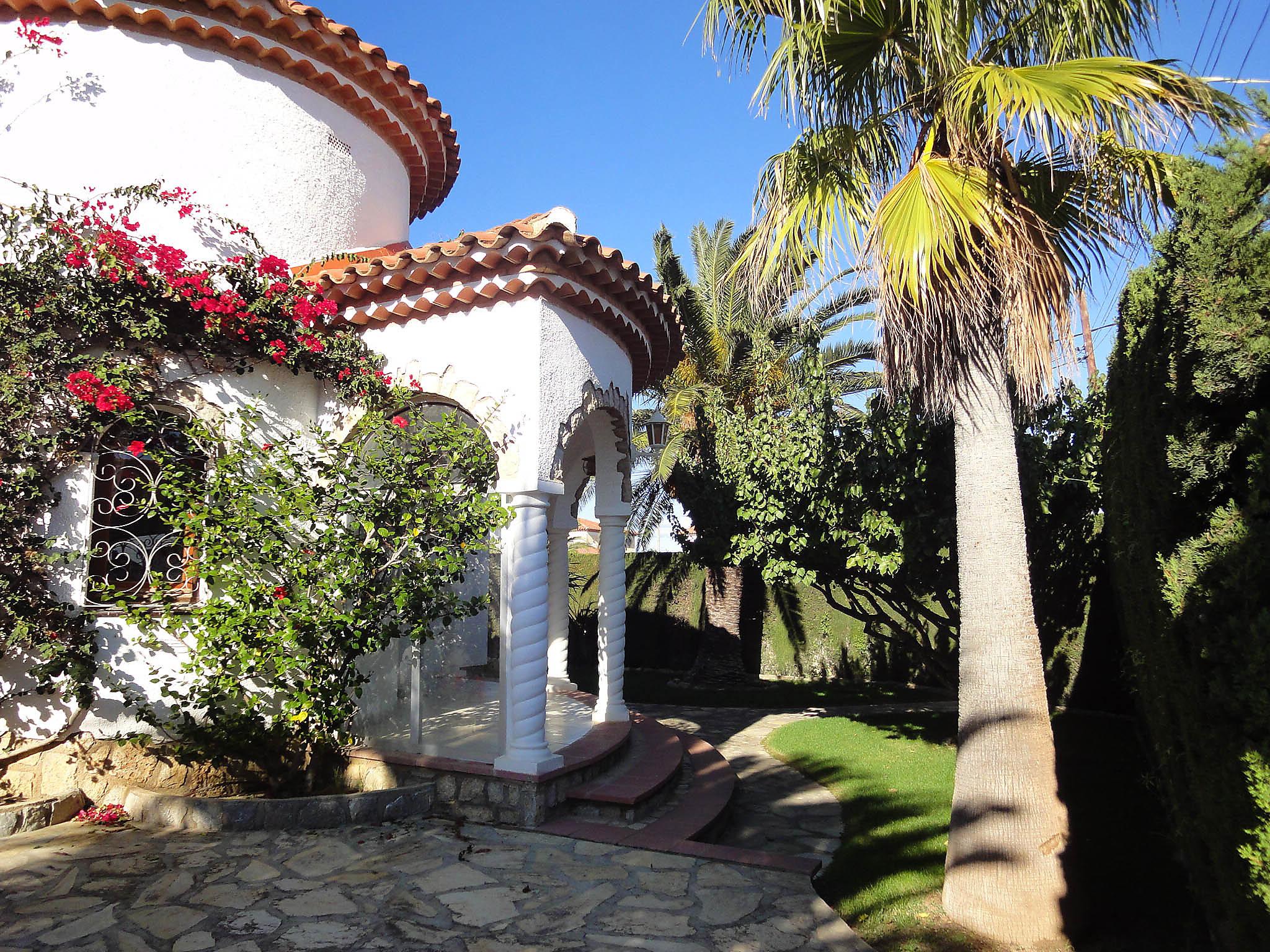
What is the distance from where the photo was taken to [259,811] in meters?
5.55

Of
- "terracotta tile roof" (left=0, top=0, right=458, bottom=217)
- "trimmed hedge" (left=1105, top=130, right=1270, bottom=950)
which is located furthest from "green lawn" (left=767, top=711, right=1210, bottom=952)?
"terracotta tile roof" (left=0, top=0, right=458, bottom=217)

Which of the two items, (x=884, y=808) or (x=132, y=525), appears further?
(x=884, y=808)

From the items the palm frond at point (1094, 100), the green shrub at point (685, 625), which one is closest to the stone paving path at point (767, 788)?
the green shrub at point (685, 625)

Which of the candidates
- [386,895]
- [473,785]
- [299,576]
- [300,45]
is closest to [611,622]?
[473,785]

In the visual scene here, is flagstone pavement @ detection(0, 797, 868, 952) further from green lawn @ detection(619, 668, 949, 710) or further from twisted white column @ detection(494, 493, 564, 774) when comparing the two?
green lawn @ detection(619, 668, 949, 710)

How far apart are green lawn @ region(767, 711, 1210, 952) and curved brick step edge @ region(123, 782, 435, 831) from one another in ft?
10.6

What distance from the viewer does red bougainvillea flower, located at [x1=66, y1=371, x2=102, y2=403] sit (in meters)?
5.75

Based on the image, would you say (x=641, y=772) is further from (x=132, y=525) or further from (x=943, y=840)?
(x=132, y=525)

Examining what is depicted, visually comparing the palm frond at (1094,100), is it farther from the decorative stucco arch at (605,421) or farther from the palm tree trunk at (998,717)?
the decorative stucco arch at (605,421)

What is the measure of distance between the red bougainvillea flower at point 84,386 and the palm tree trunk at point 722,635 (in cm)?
1159

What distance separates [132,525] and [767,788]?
21.0 feet

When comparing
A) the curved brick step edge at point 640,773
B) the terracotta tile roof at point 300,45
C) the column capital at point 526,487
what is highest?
the terracotta tile roof at point 300,45

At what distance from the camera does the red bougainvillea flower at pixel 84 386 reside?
18.9ft

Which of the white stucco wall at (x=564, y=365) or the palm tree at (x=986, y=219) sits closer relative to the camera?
the palm tree at (x=986, y=219)
